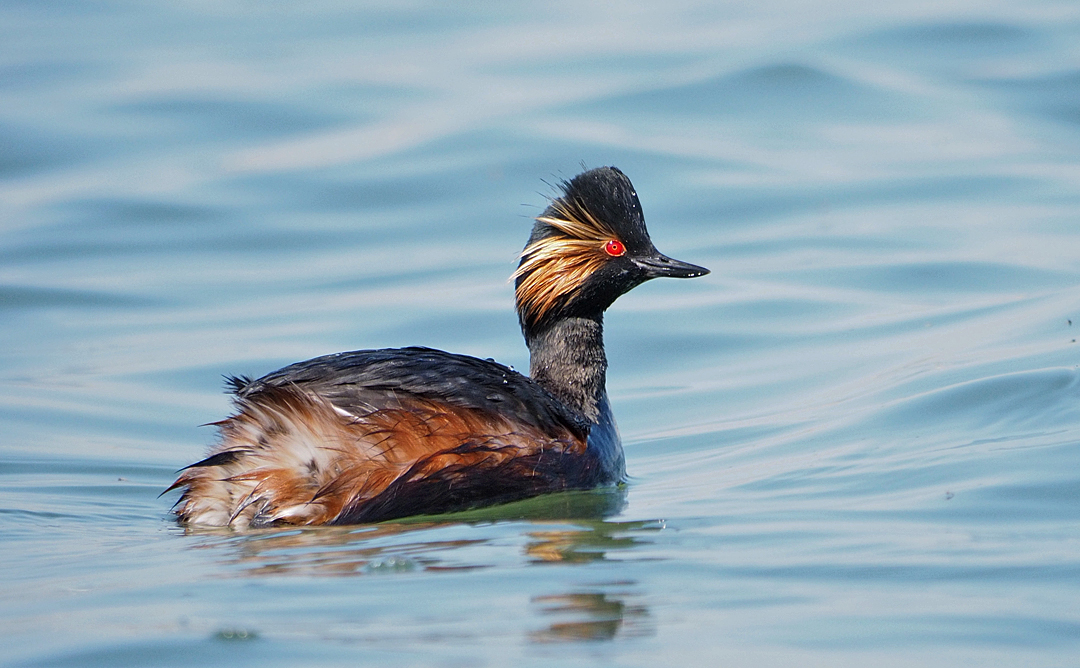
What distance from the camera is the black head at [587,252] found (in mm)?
7336

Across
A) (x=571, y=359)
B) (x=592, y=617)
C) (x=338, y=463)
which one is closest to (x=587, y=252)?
(x=571, y=359)

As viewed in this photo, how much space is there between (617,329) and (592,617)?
21.3ft

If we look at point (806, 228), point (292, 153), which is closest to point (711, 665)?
point (806, 228)

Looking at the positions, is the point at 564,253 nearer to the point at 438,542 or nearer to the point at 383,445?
the point at 383,445

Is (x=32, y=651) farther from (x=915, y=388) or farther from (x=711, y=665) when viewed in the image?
(x=915, y=388)

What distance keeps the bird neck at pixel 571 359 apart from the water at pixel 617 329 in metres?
0.54

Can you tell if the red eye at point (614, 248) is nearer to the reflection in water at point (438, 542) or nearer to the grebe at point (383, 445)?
the grebe at point (383, 445)

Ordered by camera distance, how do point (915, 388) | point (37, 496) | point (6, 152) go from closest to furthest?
point (37, 496)
point (915, 388)
point (6, 152)

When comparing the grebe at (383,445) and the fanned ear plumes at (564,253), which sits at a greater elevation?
the fanned ear plumes at (564,253)

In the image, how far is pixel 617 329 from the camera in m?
10.9

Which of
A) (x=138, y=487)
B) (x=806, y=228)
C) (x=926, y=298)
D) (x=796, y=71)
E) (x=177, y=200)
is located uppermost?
(x=796, y=71)

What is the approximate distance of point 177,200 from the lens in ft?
44.5

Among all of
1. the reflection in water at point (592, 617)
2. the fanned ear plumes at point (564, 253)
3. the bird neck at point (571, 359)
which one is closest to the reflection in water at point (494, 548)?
the reflection in water at point (592, 617)

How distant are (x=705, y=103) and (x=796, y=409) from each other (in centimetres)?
756
